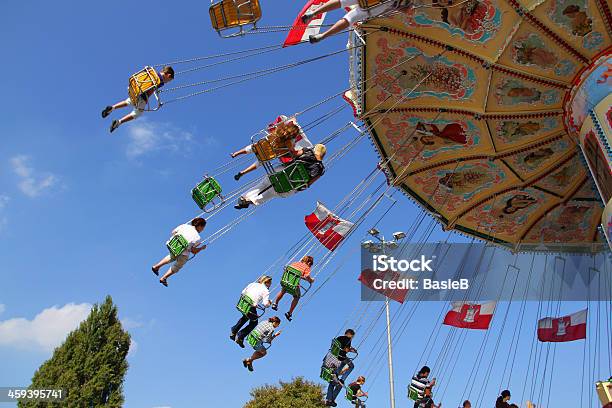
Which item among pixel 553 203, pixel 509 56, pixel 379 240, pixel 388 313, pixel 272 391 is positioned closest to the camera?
pixel 509 56

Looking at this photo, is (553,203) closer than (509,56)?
No

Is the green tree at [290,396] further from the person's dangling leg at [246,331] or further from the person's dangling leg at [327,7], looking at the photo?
the person's dangling leg at [327,7]

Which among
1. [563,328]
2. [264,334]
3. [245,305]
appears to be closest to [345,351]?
[264,334]

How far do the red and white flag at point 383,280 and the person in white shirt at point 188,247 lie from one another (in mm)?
9214

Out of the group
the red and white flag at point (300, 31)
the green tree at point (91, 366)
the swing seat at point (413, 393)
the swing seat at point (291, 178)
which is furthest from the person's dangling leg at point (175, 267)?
the green tree at point (91, 366)

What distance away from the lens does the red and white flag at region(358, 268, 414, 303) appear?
722 inches

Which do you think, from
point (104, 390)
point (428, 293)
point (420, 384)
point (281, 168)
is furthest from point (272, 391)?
point (281, 168)

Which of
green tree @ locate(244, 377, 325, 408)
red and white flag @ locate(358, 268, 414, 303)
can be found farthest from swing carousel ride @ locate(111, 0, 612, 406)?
green tree @ locate(244, 377, 325, 408)

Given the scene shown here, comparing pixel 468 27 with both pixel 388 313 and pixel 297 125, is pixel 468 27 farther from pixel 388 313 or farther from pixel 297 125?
pixel 388 313

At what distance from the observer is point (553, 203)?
14.9 meters

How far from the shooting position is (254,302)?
1105cm

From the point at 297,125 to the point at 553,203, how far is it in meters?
7.85

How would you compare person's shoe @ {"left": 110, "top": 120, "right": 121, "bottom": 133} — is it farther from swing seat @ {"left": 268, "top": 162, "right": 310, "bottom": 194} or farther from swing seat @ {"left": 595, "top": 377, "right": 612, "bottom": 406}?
swing seat @ {"left": 595, "top": 377, "right": 612, "bottom": 406}

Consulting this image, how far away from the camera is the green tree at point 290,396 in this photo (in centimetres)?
2952
